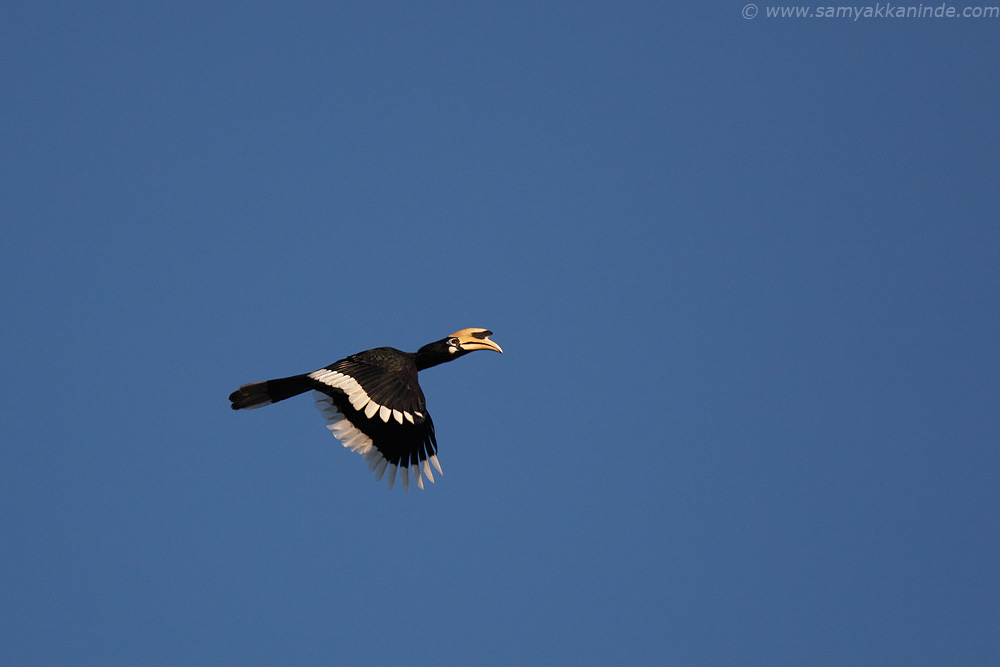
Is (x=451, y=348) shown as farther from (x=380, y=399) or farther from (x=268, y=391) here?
(x=268, y=391)

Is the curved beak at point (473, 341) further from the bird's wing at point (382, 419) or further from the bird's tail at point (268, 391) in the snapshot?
the bird's tail at point (268, 391)

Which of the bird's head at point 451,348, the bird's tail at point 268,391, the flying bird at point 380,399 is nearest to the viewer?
the flying bird at point 380,399

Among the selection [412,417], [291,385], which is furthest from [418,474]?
[291,385]

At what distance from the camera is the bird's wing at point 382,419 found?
18.1 m

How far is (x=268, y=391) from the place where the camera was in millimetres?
19688

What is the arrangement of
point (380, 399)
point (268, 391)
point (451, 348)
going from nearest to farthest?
point (380, 399), point (268, 391), point (451, 348)

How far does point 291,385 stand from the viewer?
1958 centimetres

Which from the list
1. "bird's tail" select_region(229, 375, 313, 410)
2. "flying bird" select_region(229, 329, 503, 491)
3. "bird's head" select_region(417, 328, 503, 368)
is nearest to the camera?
"flying bird" select_region(229, 329, 503, 491)

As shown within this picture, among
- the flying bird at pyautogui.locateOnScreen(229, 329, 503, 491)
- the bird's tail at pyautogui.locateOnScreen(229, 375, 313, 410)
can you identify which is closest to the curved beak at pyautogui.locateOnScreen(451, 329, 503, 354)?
the flying bird at pyautogui.locateOnScreen(229, 329, 503, 491)

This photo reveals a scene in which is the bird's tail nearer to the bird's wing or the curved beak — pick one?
the bird's wing

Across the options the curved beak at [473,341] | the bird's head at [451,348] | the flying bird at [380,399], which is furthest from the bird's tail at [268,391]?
the curved beak at [473,341]

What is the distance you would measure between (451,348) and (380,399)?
9.36ft

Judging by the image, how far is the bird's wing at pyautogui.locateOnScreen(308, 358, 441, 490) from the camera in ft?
59.4

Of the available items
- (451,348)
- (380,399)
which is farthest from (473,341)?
(380,399)
